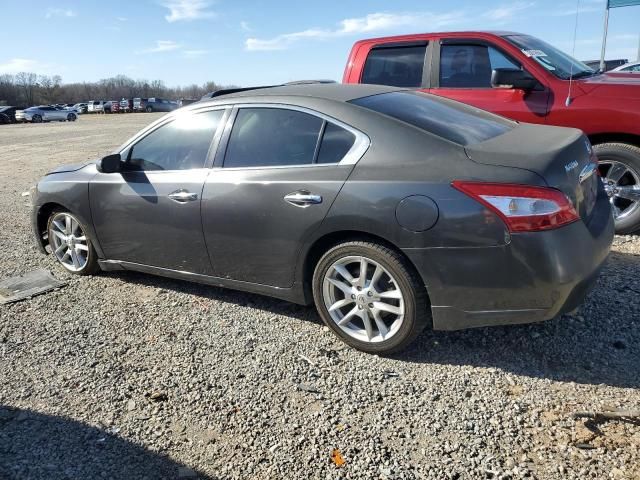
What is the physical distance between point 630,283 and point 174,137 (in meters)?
3.67

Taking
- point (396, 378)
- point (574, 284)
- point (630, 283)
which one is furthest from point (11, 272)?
point (630, 283)

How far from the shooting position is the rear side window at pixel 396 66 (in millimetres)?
5973

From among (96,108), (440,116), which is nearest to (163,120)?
(440,116)

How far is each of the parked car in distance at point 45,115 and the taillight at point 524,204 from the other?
53676 mm

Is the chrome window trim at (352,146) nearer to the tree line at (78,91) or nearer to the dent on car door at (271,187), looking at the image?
the dent on car door at (271,187)

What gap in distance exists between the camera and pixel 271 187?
11.2 ft

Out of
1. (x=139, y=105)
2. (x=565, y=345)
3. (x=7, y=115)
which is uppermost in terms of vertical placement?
(x=139, y=105)

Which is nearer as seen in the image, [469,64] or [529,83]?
[529,83]

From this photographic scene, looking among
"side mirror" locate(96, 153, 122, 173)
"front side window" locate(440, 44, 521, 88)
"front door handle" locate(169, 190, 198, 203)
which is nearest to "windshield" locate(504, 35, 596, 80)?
"front side window" locate(440, 44, 521, 88)

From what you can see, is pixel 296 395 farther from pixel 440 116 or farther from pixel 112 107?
pixel 112 107

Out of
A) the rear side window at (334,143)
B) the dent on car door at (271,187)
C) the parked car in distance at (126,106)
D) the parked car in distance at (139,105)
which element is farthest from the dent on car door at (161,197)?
the parked car in distance at (126,106)

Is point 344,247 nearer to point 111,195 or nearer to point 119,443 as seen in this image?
point 119,443

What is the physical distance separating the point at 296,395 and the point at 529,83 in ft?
12.9

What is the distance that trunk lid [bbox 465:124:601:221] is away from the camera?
2836 mm
